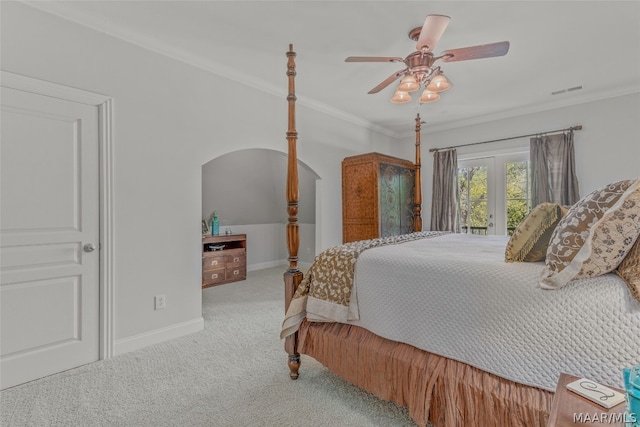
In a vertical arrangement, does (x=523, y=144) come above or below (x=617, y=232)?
above

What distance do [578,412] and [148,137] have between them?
3032 mm

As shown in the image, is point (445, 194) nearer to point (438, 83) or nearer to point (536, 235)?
point (438, 83)

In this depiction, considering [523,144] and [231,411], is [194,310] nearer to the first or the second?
[231,411]

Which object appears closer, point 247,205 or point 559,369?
point 559,369

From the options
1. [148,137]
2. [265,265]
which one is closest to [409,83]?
[148,137]

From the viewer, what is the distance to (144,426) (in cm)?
163

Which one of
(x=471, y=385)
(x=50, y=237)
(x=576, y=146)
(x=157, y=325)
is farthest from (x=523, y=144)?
(x=50, y=237)

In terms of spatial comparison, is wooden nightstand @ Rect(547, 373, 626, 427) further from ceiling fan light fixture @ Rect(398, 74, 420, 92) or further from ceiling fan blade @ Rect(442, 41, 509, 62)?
ceiling fan light fixture @ Rect(398, 74, 420, 92)

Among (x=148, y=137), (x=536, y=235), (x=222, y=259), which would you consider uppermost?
(x=148, y=137)

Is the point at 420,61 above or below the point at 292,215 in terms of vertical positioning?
above

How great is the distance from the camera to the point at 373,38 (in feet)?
8.42

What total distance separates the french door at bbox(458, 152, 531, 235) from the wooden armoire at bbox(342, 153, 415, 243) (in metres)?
0.99

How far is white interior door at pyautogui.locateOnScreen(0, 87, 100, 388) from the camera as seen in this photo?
6.58 feet

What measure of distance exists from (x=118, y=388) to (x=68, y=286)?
2.76 ft
